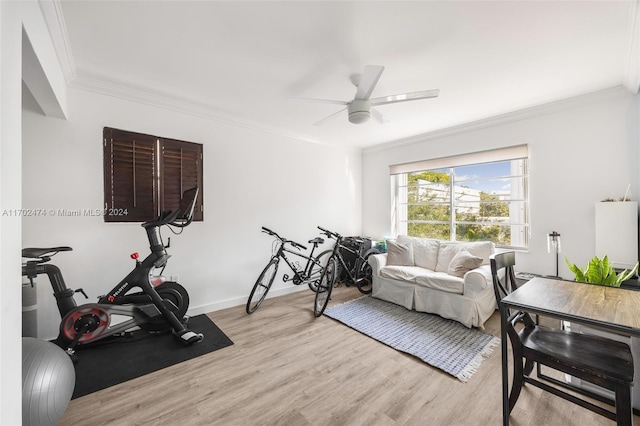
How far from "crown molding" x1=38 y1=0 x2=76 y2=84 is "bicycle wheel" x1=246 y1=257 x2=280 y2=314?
8.67 ft

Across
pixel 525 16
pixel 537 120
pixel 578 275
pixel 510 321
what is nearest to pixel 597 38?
pixel 525 16

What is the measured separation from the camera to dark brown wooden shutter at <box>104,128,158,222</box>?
105 inches

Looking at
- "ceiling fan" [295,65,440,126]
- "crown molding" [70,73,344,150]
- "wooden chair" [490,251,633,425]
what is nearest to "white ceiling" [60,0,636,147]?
"crown molding" [70,73,344,150]

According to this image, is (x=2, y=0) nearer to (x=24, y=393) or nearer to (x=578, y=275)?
(x=24, y=393)

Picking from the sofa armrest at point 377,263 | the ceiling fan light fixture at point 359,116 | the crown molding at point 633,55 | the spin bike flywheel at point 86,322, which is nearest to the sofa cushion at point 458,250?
the sofa armrest at point 377,263

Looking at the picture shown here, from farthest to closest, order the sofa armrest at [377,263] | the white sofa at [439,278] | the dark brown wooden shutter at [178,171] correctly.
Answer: the sofa armrest at [377,263] < the dark brown wooden shutter at [178,171] < the white sofa at [439,278]

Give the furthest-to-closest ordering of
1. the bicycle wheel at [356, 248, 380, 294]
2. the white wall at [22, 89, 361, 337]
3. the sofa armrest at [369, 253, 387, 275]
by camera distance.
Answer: the bicycle wheel at [356, 248, 380, 294] < the sofa armrest at [369, 253, 387, 275] < the white wall at [22, 89, 361, 337]

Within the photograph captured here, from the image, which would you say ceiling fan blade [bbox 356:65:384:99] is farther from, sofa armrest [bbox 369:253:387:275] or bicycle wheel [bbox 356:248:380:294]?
bicycle wheel [bbox 356:248:380:294]

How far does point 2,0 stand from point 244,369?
8.07ft

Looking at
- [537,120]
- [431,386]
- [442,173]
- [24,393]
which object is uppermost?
[537,120]

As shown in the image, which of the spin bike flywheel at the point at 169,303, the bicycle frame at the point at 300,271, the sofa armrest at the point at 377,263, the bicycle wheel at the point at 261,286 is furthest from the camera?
the sofa armrest at the point at 377,263

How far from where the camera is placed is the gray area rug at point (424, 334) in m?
2.20

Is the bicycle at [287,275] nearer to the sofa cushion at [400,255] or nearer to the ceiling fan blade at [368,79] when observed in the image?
the sofa cushion at [400,255]

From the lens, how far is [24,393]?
1.21 m
